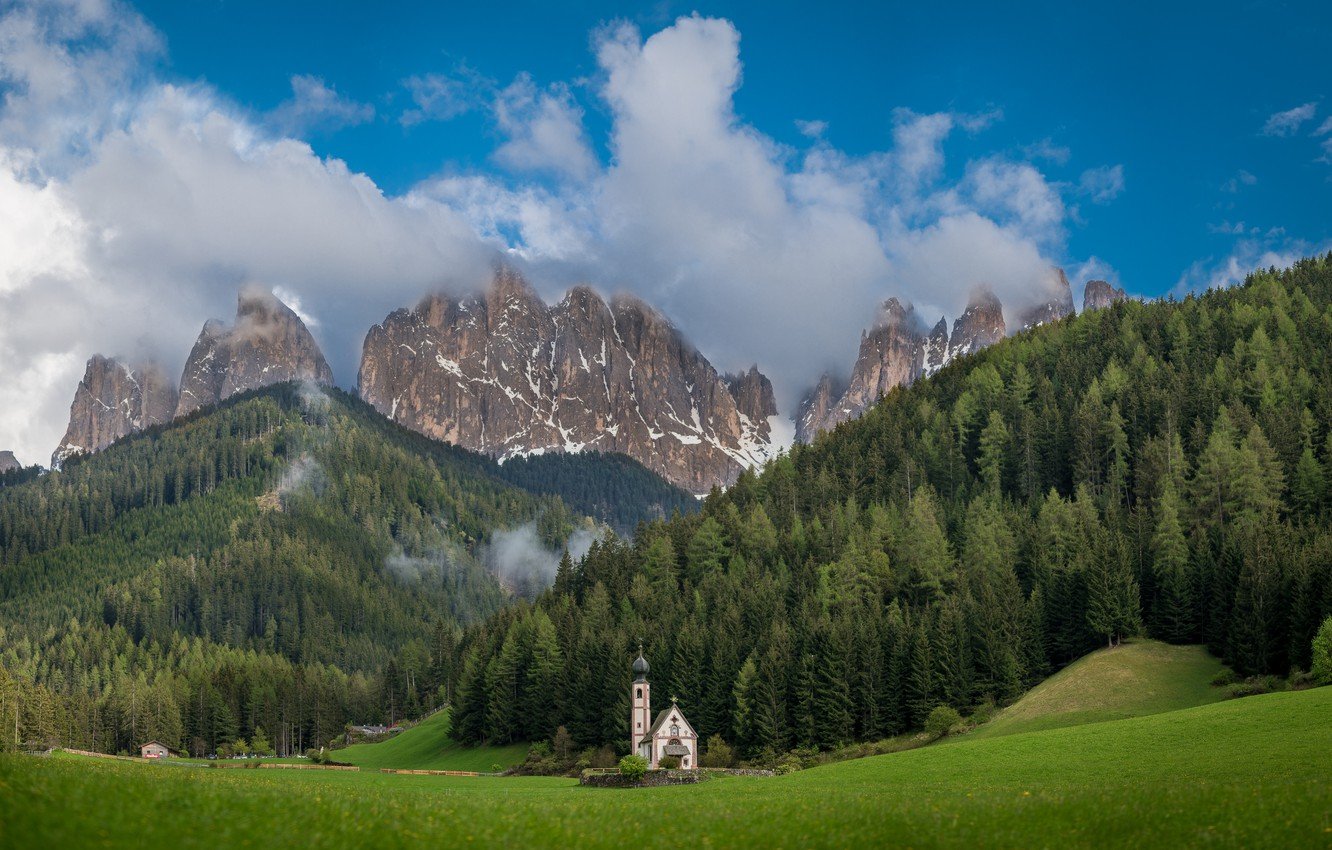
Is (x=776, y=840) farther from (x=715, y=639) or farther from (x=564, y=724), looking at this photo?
(x=564, y=724)

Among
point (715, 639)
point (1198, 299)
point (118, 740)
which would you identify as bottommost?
point (118, 740)

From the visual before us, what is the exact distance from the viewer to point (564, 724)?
10669 centimetres

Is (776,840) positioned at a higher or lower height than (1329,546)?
lower

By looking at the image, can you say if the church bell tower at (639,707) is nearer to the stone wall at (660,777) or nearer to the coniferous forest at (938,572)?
the coniferous forest at (938,572)

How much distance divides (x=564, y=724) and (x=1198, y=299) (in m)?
119

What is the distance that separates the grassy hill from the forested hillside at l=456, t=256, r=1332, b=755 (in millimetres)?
2945

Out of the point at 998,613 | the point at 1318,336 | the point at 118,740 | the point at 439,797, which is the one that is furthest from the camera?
the point at 118,740

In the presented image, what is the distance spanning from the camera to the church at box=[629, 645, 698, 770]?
292 ft

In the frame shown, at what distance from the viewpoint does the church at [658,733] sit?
88.9 m

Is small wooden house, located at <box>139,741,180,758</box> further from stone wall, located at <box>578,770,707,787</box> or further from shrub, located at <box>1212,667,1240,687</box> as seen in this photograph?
shrub, located at <box>1212,667,1240,687</box>

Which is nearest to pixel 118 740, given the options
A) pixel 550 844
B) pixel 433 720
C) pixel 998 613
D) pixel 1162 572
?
pixel 433 720

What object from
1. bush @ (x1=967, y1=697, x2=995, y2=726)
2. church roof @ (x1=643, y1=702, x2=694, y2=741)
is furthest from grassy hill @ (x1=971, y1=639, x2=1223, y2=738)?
church roof @ (x1=643, y1=702, x2=694, y2=741)

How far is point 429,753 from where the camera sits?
121m

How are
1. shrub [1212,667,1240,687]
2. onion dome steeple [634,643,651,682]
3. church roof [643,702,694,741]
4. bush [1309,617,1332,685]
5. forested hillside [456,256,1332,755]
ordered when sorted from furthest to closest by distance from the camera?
onion dome steeple [634,643,651,682] → church roof [643,702,694,741] → forested hillside [456,256,1332,755] → shrub [1212,667,1240,687] → bush [1309,617,1332,685]
